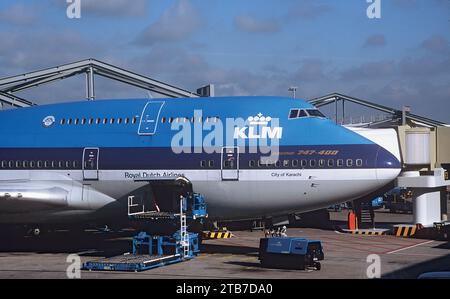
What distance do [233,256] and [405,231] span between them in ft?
40.1

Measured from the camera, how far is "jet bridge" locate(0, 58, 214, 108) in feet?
160

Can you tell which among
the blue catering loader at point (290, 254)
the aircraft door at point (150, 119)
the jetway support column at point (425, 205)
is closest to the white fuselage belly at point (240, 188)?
the aircraft door at point (150, 119)

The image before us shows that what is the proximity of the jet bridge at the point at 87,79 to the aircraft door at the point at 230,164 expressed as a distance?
20.9m

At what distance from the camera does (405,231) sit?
113 ft

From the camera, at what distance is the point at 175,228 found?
26297 mm

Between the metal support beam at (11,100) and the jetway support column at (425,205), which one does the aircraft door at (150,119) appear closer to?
the jetway support column at (425,205)

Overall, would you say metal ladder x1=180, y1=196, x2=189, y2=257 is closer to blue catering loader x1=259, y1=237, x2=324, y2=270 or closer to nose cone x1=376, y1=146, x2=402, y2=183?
blue catering loader x1=259, y1=237, x2=324, y2=270

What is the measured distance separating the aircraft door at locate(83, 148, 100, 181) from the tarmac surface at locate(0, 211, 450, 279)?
351cm

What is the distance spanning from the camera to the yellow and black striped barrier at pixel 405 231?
1340 inches

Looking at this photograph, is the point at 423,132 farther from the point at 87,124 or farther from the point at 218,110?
the point at 87,124
